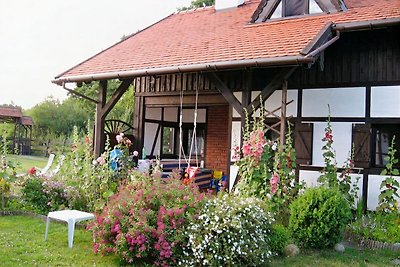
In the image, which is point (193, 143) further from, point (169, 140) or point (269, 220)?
point (269, 220)

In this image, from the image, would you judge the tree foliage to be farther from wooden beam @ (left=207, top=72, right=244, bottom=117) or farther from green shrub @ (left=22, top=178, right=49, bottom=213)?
green shrub @ (left=22, top=178, right=49, bottom=213)

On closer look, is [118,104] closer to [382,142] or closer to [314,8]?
[314,8]

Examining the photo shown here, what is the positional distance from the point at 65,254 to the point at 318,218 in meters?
3.29

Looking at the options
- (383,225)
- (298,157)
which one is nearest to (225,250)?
(383,225)

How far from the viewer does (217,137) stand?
42.2 ft

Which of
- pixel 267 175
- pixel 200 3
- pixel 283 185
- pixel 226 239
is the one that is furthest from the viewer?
pixel 200 3

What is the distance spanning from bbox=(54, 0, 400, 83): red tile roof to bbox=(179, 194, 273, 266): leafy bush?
344 centimetres

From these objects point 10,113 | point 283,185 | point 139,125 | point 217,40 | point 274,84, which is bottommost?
point 283,185

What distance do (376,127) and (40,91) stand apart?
36.3 metres

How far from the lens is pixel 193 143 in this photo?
13.2 m

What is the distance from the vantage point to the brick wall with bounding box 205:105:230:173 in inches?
497

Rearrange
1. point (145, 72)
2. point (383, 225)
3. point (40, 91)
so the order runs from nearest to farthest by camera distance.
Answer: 1. point (383, 225)
2. point (145, 72)
3. point (40, 91)

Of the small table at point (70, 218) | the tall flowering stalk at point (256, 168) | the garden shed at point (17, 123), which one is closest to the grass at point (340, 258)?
the tall flowering stalk at point (256, 168)

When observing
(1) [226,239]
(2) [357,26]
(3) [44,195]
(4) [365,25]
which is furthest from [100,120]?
(1) [226,239]
